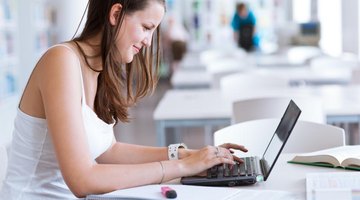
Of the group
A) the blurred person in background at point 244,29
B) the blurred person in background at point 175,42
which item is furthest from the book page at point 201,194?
the blurred person in background at point 175,42

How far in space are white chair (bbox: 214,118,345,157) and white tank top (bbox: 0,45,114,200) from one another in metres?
0.76

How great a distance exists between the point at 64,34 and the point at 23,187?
281 inches

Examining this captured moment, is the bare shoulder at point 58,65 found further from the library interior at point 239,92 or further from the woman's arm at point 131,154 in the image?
the woman's arm at point 131,154

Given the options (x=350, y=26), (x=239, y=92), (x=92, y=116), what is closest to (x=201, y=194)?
(x=92, y=116)

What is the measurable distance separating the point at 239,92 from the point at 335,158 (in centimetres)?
262

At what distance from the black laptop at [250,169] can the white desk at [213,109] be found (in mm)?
1636

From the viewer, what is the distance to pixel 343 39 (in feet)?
36.7

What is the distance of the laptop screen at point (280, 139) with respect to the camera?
1.92m

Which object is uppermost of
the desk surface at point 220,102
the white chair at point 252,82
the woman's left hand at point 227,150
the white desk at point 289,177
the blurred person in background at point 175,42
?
the woman's left hand at point 227,150

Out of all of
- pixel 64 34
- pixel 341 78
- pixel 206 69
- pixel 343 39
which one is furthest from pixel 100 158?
pixel 343 39

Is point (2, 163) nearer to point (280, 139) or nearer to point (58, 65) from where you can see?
point (58, 65)

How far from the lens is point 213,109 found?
12.7 feet

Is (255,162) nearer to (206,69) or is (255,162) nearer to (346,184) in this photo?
(346,184)

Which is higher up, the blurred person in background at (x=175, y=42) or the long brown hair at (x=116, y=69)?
the long brown hair at (x=116, y=69)
